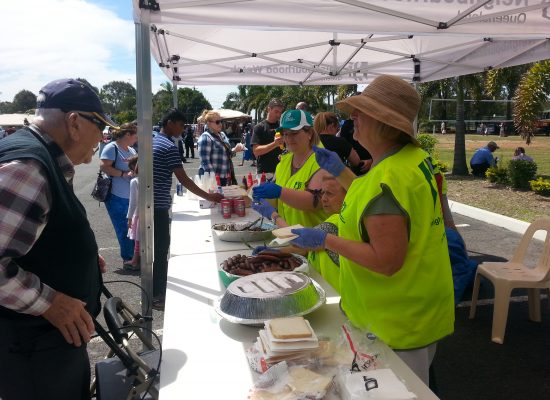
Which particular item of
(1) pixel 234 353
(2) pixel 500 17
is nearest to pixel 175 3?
(1) pixel 234 353

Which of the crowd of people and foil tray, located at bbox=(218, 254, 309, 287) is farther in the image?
foil tray, located at bbox=(218, 254, 309, 287)

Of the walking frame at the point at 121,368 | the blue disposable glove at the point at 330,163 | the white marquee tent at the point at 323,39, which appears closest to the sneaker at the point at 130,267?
the white marquee tent at the point at 323,39

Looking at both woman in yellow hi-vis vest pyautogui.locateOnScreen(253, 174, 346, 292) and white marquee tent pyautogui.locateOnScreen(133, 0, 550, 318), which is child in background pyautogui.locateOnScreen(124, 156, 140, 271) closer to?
white marquee tent pyautogui.locateOnScreen(133, 0, 550, 318)

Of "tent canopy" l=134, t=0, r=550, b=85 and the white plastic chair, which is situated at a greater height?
"tent canopy" l=134, t=0, r=550, b=85

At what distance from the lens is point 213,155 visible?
5535 mm

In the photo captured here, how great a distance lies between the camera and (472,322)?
363 cm

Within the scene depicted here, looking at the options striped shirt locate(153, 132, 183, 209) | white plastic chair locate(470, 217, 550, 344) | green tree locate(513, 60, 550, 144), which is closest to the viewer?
white plastic chair locate(470, 217, 550, 344)

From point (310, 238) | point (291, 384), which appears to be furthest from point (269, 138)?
point (291, 384)

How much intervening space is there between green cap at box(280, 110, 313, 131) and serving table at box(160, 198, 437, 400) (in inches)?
38.4

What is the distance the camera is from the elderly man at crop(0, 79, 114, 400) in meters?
1.37

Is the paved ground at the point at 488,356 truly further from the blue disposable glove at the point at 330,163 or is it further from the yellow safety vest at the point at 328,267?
the blue disposable glove at the point at 330,163

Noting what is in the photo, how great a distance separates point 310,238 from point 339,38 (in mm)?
4372

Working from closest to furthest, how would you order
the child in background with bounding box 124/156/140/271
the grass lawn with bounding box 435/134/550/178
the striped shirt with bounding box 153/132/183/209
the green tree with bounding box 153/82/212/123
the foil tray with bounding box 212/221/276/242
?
the foil tray with bounding box 212/221/276/242 < the striped shirt with bounding box 153/132/183/209 < the child in background with bounding box 124/156/140/271 < the grass lawn with bounding box 435/134/550/178 < the green tree with bounding box 153/82/212/123

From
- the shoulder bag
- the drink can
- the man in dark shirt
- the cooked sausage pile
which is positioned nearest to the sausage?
the cooked sausage pile
